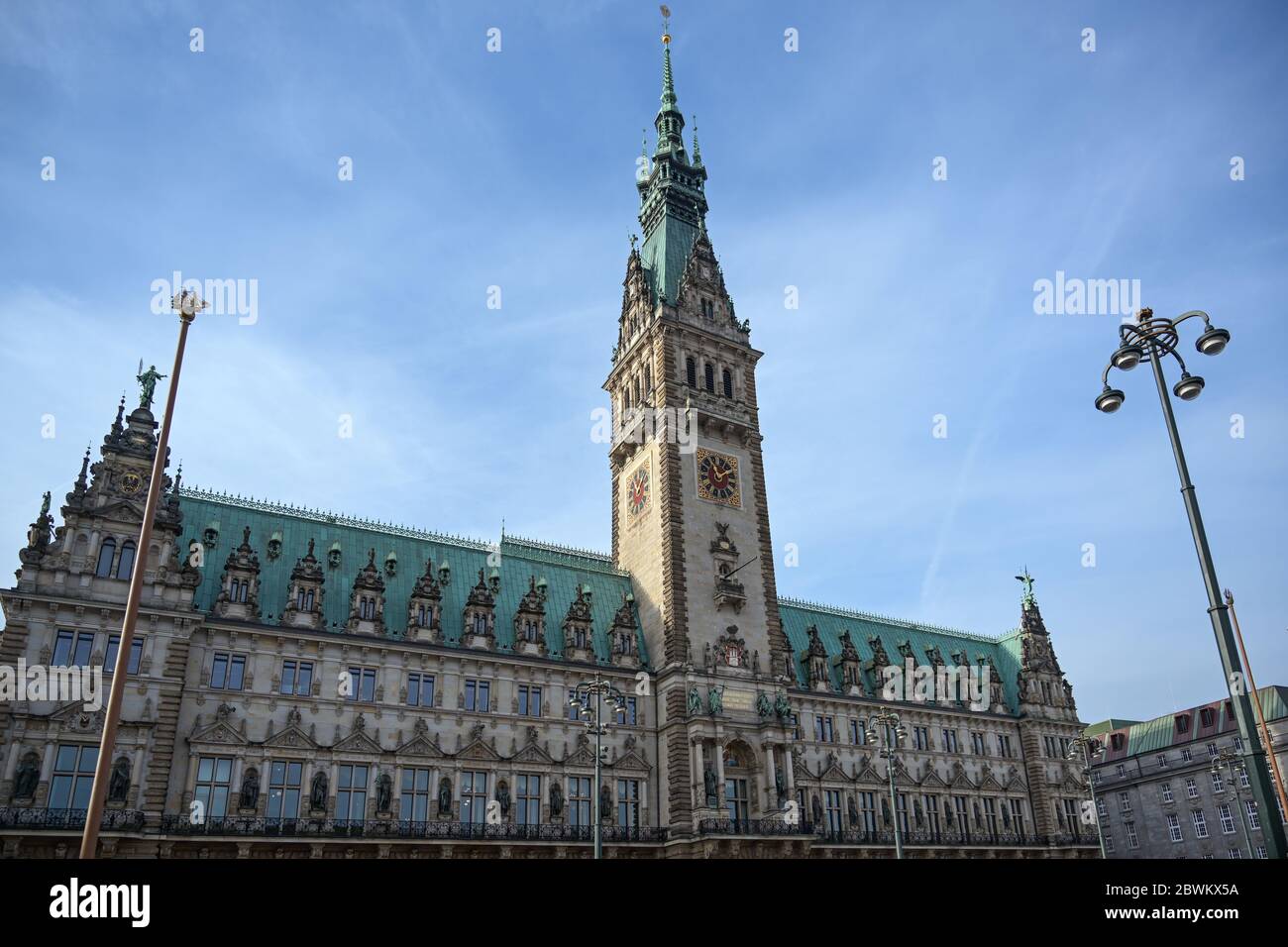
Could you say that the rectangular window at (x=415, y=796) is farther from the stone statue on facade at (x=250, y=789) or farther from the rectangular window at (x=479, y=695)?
the stone statue on facade at (x=250, y=789)

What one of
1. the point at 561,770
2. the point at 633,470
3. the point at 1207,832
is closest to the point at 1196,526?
the point at 561,770

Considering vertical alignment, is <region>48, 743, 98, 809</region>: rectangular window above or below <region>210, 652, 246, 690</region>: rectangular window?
below

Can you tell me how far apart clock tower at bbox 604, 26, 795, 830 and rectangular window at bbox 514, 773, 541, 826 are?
873 centimetres

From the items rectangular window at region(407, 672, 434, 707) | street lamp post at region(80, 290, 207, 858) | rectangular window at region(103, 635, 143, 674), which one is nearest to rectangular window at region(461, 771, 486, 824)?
rectangular window at region(407, 672, 434, 707)

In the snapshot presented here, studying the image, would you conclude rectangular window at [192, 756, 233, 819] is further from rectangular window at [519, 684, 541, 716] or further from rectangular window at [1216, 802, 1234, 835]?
rectangular window at [1216, 802, 1234, 835]

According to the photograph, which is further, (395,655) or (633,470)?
(633,470)

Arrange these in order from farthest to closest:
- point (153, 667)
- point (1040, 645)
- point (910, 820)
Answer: point (1040, 645) → point (910, 820) → point (153, 667)

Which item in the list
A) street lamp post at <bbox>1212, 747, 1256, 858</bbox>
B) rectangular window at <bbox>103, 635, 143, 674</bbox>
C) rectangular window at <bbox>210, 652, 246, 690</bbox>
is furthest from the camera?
street lamp post at <bbox>1212, 747, 1256, 858</bbox>

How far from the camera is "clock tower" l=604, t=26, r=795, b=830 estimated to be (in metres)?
62.2

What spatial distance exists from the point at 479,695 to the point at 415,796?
712 centimetres
